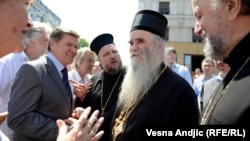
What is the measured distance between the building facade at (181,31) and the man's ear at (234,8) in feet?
122

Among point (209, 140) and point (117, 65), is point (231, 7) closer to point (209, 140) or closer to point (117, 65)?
point (209, 140)

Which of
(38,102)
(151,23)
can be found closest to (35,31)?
(38,102)

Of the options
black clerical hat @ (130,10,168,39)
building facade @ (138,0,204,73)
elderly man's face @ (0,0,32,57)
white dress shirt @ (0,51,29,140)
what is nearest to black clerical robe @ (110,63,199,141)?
black clerical hat @ (130,10,168,39)

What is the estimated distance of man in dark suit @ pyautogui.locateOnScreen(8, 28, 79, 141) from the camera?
3.12 meters

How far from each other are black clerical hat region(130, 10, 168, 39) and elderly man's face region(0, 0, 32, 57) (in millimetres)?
2073

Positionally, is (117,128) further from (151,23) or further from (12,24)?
(12,24)

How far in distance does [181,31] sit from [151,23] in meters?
38.2

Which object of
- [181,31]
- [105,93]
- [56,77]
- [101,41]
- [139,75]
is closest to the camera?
[56,77]

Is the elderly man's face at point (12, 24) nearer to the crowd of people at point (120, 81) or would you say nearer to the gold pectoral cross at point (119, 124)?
the crowd of people at point (120, 81)

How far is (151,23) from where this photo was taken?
3.70m

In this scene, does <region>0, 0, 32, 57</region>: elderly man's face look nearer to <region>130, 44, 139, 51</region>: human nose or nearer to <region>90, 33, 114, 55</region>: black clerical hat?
<region>130, 44, 139, 51</region>: human nose

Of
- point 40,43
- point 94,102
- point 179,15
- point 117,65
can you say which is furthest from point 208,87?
point 179,15

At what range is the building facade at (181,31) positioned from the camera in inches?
1539

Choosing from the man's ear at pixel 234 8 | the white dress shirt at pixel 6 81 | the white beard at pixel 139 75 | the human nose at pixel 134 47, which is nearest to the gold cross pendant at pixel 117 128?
the white beard at pixel 139 75
